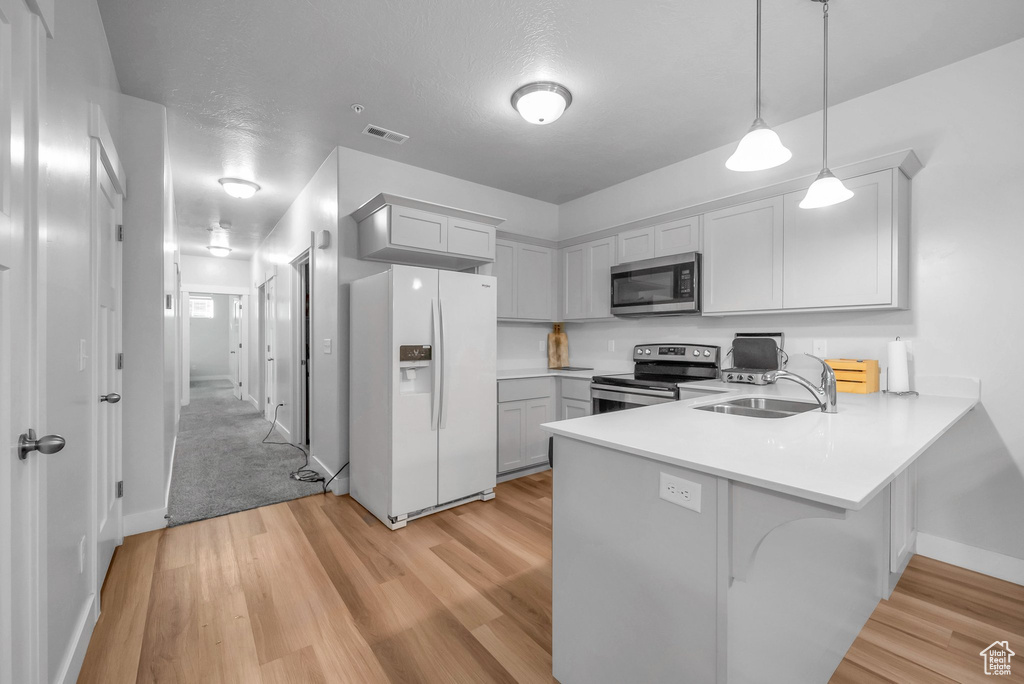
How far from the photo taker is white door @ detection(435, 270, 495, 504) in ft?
9.88

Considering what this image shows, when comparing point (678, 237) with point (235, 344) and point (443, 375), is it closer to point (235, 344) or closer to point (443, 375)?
point (443, 375)

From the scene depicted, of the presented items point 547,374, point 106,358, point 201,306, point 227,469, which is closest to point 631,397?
point 547,374

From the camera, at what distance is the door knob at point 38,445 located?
3.42ft

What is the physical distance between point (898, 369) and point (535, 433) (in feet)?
8.38

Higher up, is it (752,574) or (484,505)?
(752,574)

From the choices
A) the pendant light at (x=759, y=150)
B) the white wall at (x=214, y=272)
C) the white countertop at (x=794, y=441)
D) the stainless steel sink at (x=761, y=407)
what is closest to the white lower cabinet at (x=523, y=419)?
the stainless steel sink at (x=761, y=407)

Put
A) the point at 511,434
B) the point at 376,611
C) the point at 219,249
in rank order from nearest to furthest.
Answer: the point at 376,611, the point at 511,434, the point at 219,249

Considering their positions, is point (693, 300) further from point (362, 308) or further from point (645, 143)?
point (362, 308)

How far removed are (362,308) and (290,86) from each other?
1.44m

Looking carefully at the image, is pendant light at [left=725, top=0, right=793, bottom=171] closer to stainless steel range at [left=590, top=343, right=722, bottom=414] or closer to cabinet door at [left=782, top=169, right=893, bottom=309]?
cabinet door at [left=782, top=169, right=893, bottom=309]

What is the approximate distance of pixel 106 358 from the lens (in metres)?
2.17

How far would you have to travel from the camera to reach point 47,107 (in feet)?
4.20

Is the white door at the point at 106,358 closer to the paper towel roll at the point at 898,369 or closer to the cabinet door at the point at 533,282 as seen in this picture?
the cabinet door at the point at 533,282

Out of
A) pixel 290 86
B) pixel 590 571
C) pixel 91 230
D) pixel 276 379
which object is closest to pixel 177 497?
pixel 91 230
